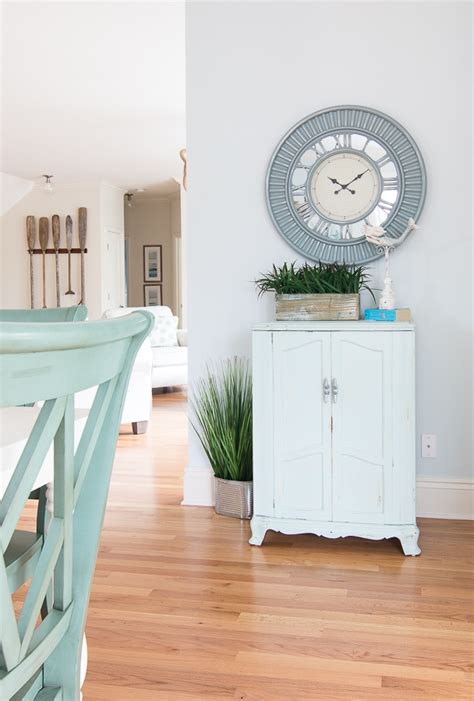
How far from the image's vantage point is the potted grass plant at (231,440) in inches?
132

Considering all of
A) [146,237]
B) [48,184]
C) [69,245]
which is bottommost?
[69,245]

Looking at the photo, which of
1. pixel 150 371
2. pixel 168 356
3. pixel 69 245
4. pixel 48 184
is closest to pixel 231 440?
pixel 150 371

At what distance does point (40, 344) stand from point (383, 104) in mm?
3090

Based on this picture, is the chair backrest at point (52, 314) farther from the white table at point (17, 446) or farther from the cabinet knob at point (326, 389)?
the cabinet knob at point (326, 389)

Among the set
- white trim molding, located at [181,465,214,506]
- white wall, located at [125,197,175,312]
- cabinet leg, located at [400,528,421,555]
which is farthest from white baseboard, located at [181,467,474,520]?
white wall, located at [125,197,175,312]

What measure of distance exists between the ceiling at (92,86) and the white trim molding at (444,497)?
296 cm

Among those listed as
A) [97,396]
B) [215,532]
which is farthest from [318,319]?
[97,396]

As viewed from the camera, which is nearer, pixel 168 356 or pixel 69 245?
pixel 168 356

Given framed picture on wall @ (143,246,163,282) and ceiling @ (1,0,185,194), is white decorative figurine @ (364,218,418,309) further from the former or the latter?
framed picture on wall @ (143,246,163,282)

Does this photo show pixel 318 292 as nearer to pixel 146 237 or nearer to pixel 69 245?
pixel 69 245

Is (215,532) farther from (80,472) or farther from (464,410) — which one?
(80,472)

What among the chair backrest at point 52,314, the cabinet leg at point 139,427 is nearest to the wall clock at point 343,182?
the chair backrest at point 52,314

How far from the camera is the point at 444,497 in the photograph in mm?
3385

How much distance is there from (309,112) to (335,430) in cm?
152
